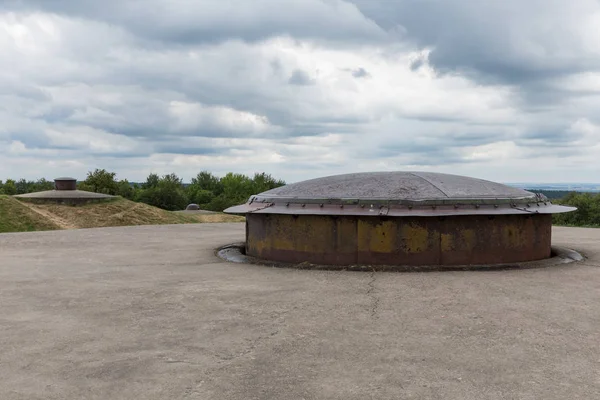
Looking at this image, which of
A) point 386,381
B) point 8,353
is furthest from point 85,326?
point 386,381

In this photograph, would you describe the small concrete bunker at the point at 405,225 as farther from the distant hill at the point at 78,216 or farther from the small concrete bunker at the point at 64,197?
the small concrete bunker at the point at 64,197

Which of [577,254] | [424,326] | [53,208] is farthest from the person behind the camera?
[53,208]

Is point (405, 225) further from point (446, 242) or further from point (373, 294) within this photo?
point (373, 294)

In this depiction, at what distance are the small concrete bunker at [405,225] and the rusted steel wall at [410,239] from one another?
0.02 m

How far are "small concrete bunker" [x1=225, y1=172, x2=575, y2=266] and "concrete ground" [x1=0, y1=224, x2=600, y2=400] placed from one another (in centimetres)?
65

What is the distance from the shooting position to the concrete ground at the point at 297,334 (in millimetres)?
3535

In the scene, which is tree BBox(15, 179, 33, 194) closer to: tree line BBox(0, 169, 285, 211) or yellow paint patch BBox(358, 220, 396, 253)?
tree line BBox(0, 169, 285, 211)

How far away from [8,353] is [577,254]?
9089 millimetres

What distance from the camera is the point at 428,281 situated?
6945 millimetres

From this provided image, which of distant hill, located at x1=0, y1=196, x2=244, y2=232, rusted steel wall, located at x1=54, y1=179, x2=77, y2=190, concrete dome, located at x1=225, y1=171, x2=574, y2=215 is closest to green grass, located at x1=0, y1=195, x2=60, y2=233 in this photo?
distant hill, located at x1=0, y1=196, x2=244, y2=232

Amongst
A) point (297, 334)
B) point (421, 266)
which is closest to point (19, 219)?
point (421, 266)

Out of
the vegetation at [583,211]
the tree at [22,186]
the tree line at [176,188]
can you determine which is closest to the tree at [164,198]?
A: the tree line at [176,188]

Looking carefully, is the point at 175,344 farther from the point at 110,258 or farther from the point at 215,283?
the point at 110,258

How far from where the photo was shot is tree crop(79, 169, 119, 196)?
4475 cm
